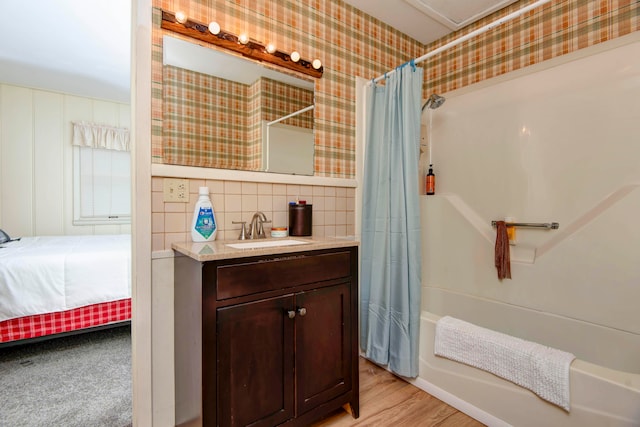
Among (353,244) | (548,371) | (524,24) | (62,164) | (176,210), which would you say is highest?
(524,24)

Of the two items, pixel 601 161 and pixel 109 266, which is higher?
pixel 601 161

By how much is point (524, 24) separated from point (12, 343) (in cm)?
393

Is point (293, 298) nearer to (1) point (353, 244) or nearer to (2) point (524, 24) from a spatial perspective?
(1) point (353, 244)

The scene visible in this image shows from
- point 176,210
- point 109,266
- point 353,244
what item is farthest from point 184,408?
point 109,266

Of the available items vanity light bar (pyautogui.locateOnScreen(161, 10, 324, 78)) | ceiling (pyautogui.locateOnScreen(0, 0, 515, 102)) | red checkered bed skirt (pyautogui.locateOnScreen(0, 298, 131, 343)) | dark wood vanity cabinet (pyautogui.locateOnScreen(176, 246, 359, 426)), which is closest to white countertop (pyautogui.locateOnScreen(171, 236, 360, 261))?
dark wood vanity cabinet (pyautogui.locateOnScreen(176, 246, 359, 426))

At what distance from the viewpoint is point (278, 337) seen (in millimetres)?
1268

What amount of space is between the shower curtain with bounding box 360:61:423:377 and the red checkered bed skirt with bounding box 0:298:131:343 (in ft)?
6.08

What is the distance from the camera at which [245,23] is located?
167 centimetres

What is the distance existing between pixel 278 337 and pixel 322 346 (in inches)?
9.8

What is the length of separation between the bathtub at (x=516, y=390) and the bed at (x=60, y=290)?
2.20m

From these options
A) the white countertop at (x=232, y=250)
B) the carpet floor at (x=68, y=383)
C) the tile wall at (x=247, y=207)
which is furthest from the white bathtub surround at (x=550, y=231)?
the carpet floor at (x=68, y=383)

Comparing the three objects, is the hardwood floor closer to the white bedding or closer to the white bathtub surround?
the white bathtub surround

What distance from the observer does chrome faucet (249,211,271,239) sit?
1626 mm

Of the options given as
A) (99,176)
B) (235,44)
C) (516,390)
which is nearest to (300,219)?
(235,44)
